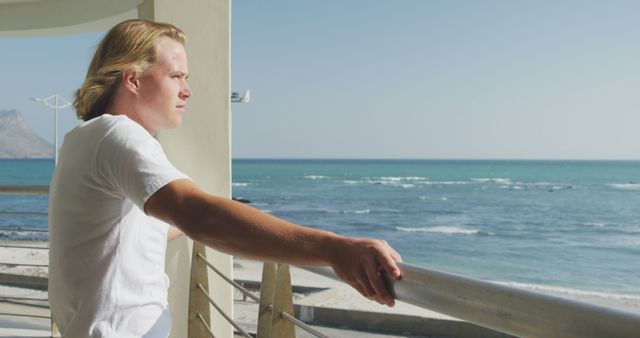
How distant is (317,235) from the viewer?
2.85 feet

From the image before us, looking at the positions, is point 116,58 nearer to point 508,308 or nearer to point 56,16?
point 508,308

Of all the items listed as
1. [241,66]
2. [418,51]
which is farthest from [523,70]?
[241,66]

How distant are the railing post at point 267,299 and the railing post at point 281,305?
10cm

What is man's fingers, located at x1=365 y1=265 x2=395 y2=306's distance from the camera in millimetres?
842

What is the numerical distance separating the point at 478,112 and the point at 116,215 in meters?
73.5

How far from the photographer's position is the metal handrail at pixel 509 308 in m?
0.60

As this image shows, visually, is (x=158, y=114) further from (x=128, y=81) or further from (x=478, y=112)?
(x=478, y=112)

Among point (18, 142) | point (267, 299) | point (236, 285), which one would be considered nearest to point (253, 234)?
point (267, 299)

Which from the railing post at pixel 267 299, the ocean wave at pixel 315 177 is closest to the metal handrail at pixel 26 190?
the railing post at pixel 267 299

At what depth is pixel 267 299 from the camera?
1.69 metres

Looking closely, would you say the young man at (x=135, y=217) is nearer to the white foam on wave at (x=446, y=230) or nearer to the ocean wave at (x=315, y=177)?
the white foam on wave at (x=446, y=230)

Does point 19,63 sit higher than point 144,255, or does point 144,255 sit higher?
point 19,63

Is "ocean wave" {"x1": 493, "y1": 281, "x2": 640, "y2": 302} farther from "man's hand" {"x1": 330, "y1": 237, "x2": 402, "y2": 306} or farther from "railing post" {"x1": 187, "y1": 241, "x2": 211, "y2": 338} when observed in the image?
"man's hand" {"x1": 330, "y1": 237, "x2": 402, "y2": 306}

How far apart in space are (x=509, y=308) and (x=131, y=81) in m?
0.85
